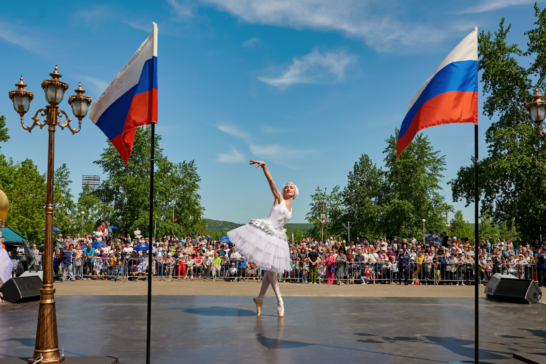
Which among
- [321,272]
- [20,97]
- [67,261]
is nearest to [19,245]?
[67,261]

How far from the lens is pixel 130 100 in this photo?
6.33 metres

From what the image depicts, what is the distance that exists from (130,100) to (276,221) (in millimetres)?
3692

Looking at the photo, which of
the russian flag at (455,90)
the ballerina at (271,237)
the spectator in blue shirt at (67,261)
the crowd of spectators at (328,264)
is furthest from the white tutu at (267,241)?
the spectator in blue shirt at (67,261)

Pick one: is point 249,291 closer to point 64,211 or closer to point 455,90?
point 455,90

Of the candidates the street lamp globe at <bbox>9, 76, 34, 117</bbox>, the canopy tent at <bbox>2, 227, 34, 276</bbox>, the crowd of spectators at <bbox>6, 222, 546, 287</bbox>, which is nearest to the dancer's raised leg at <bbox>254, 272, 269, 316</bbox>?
the street lamp globe at <bbox>9, 76, 34, 117</bbox>

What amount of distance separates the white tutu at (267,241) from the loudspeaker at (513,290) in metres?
→ 7.47

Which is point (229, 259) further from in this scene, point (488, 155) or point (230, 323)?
point (488, 155)

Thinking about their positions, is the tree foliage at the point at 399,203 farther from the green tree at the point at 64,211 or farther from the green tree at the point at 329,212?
the green tree at the point at 64,211

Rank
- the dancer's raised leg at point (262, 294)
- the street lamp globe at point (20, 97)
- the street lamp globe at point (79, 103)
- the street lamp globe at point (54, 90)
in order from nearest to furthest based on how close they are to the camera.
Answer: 1. the street lamp globe at point (54, 90)
2. the street lamp globe at point (20, 97)
3. the street lamp globe at point (79, 103)
4. the dancer's raised leg at point (262, 294)

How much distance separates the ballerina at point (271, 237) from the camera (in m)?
8.38

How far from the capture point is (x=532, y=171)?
28.8 m

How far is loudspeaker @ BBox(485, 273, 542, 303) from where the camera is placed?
39.9ft

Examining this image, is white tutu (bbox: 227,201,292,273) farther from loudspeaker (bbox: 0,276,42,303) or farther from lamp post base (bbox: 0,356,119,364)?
loudspeaker (bbox: 0,276,42,303)

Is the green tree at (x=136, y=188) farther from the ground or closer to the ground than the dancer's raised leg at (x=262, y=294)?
farther from the ground
